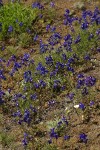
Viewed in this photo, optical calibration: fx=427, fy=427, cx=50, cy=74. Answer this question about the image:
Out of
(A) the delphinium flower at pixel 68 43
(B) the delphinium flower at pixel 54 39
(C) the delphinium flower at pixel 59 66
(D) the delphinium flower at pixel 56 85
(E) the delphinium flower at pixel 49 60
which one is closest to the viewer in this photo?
(D) the delphinium flower at pixel 56 85

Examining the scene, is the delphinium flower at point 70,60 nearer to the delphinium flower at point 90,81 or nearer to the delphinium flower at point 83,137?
the delphinium flower at point 90,81

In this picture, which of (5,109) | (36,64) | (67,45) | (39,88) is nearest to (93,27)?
(67,45)

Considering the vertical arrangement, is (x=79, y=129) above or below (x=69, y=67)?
below

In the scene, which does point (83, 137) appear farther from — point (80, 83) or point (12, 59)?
point (12, 59)

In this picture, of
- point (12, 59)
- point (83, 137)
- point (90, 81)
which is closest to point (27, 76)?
point (12, 59)

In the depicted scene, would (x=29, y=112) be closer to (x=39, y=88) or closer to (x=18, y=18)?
(x=39, y=88)

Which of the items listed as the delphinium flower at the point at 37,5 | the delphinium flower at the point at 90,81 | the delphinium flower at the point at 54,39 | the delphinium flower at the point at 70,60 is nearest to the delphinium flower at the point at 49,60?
the delphinium flower at the point at 70,60

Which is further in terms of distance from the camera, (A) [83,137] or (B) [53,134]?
(B) [53,134]

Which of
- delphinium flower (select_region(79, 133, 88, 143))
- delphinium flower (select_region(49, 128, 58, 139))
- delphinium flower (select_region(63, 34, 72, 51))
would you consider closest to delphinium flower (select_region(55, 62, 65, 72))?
delphinium flower (select_region(63, 34, 72, 51))

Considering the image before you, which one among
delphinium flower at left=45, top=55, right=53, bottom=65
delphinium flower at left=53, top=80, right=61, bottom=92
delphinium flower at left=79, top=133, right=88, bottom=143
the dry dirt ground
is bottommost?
the dry dirt ground

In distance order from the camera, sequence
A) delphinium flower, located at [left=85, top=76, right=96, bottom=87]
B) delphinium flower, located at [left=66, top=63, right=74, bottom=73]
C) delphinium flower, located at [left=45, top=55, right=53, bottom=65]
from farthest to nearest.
→ delphinium flower, located at [left=45, top=55, right=53, bottom=65] → delphinium flower, located at [left=66, top=63, right=74, bottom=73] → delphinium flower, located at [left=85, top=76, right=96, bottom=87]

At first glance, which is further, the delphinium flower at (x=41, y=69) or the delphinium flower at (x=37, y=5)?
the delphinium flower at (x=37, y=5)

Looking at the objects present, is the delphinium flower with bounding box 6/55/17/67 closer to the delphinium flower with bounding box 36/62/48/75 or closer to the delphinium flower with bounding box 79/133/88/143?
the delphinium flower with bounding box 36/62/48/75
